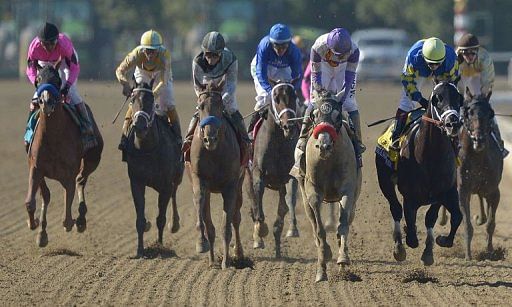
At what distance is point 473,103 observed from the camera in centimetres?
1105

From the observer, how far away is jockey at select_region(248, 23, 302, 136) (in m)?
12.6

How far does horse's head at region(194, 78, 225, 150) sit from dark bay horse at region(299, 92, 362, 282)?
0.83m

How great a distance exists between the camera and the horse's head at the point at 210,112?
35.4 ft

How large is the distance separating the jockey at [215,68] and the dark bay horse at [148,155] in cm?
54

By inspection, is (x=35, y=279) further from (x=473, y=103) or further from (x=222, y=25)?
(x=222, y=25)

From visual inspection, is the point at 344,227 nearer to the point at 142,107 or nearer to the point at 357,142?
the point at 357,142

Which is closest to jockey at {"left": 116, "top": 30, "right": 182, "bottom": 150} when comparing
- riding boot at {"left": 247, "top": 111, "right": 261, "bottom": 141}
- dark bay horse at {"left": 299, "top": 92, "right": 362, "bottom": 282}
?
riding boot at {"left": 247, "top": 111, "right": 261, "bottom": 141}

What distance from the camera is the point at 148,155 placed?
12125mm

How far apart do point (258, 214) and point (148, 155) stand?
49.8 inches

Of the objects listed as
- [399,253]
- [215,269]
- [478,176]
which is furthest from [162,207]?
[478,176]

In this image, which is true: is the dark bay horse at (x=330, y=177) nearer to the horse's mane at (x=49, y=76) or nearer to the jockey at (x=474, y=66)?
the jockey at (x=474, y=66)

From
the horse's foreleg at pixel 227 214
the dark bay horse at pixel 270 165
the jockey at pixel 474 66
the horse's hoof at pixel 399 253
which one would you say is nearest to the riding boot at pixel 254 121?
the dark bay horse at pixel 270 165

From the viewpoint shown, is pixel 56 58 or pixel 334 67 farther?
pixel 56 58

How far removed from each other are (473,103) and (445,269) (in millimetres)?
1494
